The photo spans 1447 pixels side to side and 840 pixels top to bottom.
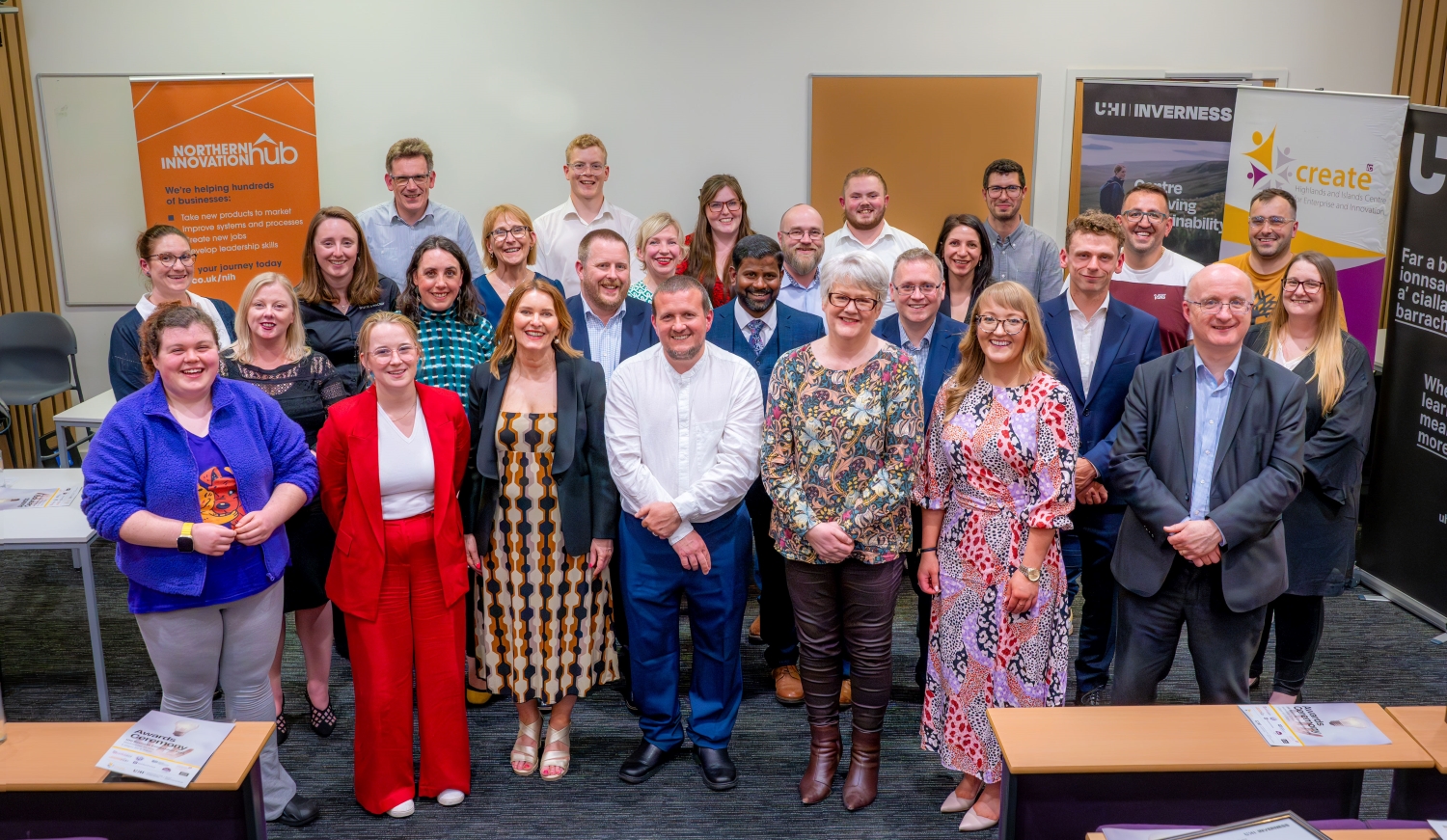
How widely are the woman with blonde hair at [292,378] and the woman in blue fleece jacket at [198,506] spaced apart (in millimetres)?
290

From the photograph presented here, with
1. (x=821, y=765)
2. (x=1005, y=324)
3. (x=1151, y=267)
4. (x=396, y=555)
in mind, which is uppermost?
(x=1151, y=267)

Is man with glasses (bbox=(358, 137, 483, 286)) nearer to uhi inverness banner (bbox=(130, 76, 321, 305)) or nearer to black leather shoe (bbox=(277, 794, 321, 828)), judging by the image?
uhi inverness banner (bbox=(130, 76, 321, 305))

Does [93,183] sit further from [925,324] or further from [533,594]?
[925,324]

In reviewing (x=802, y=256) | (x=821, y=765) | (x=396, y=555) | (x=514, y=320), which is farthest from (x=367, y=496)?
(x=802, y=256)

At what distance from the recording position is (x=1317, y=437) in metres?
3.69

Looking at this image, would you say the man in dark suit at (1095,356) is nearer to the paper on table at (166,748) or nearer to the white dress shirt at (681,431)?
the white dress shirt at (681,431)

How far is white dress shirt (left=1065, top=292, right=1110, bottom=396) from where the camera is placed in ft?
12.5

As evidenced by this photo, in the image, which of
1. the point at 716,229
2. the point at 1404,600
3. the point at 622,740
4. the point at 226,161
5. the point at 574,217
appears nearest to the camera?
the point at 622,740

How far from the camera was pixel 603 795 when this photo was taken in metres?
3.59

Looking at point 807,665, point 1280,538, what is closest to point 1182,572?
point 1280,538

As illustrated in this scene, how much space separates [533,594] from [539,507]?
30 cm

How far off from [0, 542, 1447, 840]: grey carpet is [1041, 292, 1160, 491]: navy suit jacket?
1.21 meters

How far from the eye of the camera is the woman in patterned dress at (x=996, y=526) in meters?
3.10

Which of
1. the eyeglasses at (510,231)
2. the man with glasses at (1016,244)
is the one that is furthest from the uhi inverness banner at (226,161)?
the man with glasses at (1016,244)
